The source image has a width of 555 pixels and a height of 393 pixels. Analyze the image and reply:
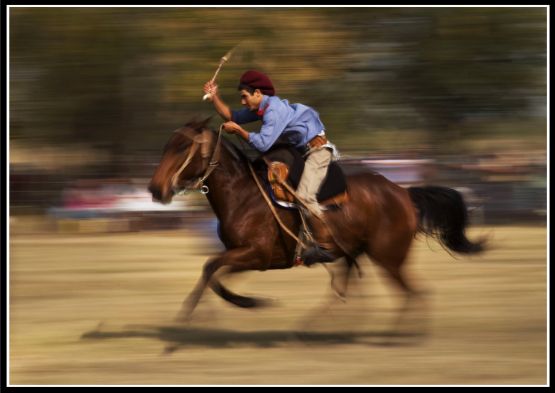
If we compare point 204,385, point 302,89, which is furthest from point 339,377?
point 302,89

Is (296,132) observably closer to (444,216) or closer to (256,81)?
(256,81)

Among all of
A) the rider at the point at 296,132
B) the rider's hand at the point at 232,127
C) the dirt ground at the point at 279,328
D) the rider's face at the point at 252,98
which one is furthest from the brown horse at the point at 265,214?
the dirt ground at the point at 279,328

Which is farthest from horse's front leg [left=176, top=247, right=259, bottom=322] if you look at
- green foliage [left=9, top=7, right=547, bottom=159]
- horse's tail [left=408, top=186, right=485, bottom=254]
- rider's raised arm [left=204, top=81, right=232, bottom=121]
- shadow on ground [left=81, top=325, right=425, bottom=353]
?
green foliage [left=9, top=7, right=547, bottom=159]

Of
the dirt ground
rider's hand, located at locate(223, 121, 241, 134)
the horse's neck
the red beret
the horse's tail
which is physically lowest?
the dirt ground

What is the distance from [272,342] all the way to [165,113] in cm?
966

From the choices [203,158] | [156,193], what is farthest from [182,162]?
[156,193]

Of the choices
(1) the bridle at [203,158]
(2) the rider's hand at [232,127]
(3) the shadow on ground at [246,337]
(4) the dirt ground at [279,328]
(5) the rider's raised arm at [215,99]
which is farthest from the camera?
(3) the shadow on ground at [246,337]

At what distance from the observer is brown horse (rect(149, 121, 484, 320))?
6.86 metres

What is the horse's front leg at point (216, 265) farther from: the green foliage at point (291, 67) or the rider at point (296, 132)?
the green foliage at point (291, 67)

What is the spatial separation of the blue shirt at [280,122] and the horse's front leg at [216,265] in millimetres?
842

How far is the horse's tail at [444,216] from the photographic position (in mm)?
7703

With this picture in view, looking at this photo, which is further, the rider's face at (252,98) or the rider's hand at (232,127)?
the rider's face at (252,98)

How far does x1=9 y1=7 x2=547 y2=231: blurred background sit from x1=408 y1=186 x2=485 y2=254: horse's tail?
8.00 meters

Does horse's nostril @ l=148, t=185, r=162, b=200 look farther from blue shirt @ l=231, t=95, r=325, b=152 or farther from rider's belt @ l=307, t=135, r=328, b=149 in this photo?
rider's belt @ l=307, t=135, r=328, b=149
